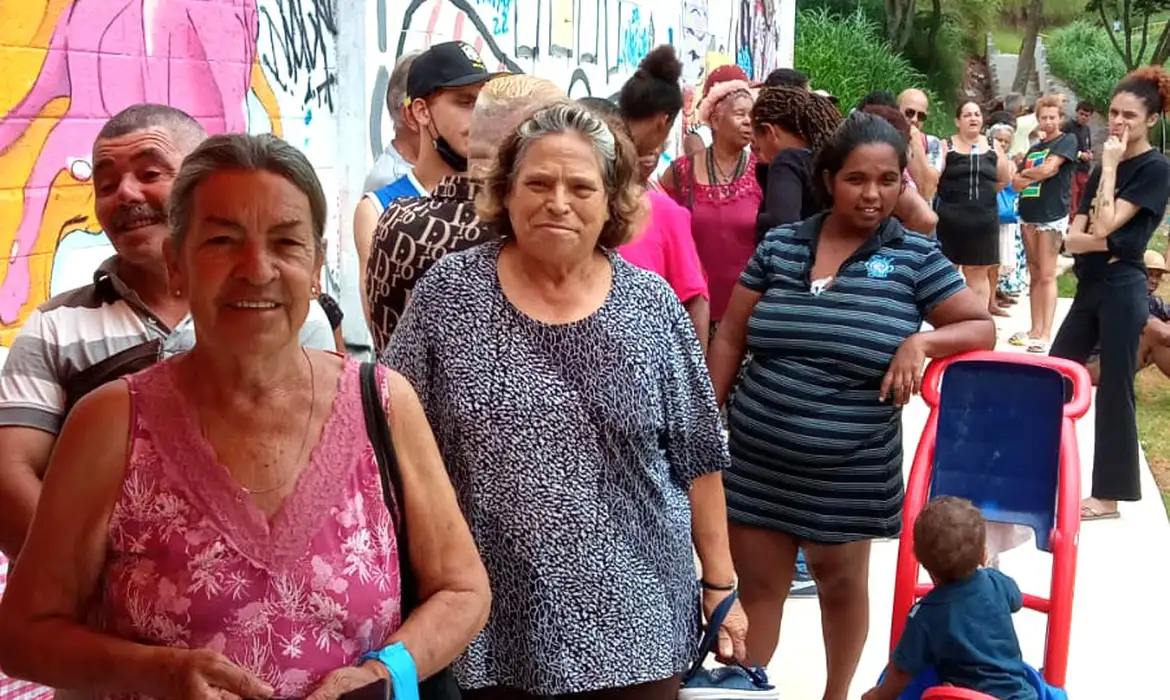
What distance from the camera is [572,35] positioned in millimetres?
9320

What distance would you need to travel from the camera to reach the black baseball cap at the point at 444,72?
3709 millimetres

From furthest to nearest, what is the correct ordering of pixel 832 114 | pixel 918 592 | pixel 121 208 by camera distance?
pixel 832 114
pixel 918 592
pixel 121 208

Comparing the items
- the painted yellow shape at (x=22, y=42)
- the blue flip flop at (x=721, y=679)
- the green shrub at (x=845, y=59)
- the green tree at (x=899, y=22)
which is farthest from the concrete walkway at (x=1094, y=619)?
the green tree at (x=899, y=22)

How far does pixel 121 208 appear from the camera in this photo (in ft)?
7.95

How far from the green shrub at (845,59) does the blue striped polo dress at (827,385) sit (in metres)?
18.5

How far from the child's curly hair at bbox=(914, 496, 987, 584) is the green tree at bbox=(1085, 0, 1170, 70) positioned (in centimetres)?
3090

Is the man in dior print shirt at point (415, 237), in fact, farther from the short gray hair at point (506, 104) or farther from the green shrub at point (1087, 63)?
the green shrub at point (1087, 63)

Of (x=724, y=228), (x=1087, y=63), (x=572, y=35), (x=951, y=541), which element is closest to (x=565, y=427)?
(x=951, y=541)

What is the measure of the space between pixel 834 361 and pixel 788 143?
1.81 meters

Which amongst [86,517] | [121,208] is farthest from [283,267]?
[121,208]

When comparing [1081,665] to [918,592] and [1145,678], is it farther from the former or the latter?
[918,592]

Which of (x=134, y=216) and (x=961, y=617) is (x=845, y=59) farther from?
(x=134, y=216)

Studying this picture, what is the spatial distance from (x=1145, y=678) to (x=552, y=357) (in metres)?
3.36

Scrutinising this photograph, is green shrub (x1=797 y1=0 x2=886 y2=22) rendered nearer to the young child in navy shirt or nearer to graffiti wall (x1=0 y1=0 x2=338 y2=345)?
graffiti wall (x1=0 y1=0 x2=338 y2=345)
